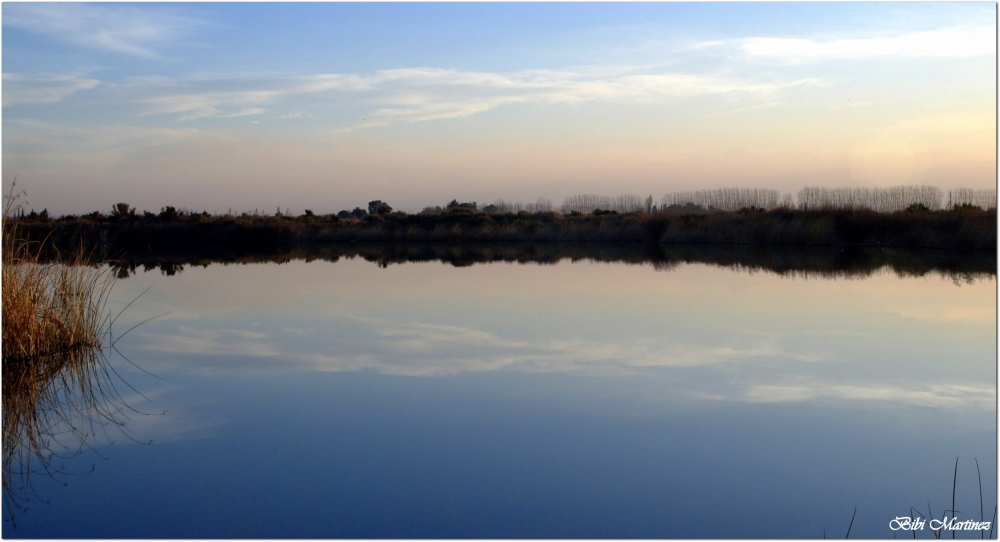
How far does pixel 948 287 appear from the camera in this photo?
9.94m

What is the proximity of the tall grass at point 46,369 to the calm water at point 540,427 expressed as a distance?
0.17 metres

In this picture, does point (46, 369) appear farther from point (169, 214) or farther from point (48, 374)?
point (169, 214)

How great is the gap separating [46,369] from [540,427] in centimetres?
345

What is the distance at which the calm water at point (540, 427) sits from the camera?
9.54 ft

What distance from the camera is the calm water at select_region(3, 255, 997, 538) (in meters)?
2.91

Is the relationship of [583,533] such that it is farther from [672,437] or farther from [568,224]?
[568,224]

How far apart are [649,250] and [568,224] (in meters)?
6.77

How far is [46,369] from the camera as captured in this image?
5.26 m

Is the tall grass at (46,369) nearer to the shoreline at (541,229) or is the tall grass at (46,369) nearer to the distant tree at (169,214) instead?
the shoreline at (541,229)

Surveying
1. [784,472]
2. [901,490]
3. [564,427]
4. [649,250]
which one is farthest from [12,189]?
[649,250]

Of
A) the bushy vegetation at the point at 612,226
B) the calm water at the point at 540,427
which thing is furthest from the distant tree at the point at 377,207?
the calm water at the point at 540,427
